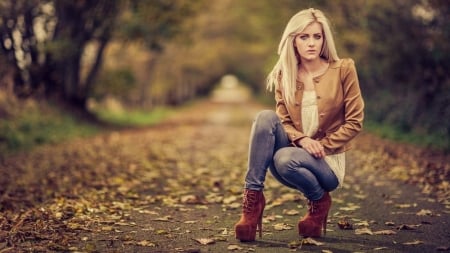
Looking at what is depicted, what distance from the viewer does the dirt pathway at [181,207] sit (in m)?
4.95

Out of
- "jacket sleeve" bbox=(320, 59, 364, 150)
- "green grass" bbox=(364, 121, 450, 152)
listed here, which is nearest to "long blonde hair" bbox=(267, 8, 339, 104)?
"jacket sleeve" bbox=(320, 59, 364, 150)

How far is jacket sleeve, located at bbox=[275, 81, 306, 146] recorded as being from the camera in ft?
16.2

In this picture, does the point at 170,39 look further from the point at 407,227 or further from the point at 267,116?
the point at 267,116

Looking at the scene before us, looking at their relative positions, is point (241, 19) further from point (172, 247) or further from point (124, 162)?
point (172, 247)

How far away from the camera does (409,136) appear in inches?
578

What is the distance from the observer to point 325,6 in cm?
2111

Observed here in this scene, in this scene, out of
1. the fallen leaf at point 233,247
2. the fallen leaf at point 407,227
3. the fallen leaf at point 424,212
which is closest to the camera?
the fallen leaf at point 233,247

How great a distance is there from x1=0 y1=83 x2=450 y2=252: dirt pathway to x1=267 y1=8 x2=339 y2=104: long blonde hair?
1.25 m

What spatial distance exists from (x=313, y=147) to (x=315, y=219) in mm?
621

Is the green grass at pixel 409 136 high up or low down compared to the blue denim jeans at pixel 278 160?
up

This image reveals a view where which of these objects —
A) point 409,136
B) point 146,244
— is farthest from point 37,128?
point 146,244

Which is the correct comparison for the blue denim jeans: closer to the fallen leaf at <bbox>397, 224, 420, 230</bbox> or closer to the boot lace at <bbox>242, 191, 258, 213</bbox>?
the boot lace at <bbox>242, 191, 258, 213</bbox>

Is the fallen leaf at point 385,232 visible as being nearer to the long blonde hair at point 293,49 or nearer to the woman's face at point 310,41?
the long blonde hair at point 293,49

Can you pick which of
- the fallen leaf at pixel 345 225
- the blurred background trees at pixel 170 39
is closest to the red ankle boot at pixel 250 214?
the fallen leaf at pixel 345 225
